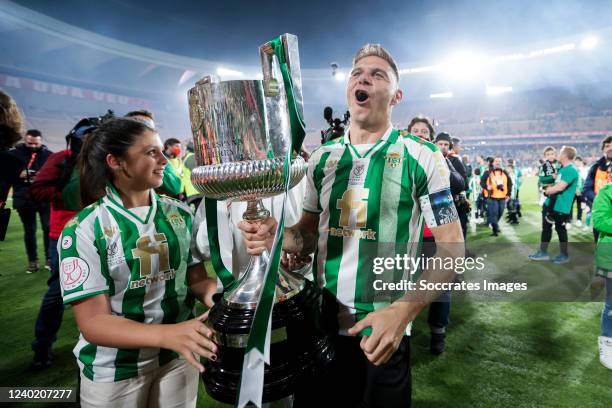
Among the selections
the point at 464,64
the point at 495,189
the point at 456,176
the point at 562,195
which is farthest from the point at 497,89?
the point at 456,176

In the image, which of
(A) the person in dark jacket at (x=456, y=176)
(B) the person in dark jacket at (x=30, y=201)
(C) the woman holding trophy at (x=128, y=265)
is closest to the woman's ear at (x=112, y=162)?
(C) the woman holding trophy at (x=128, y=265)

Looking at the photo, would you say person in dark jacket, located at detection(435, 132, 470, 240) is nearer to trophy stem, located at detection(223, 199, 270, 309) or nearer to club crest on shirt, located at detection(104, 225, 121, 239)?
trophy stem, located at detection(223, 199, 270, 309)

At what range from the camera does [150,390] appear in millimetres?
1288

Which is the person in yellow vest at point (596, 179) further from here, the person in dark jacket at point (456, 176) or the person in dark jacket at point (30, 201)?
the person in dark jacket at point (30, 201)

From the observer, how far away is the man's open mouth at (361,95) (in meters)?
1.18

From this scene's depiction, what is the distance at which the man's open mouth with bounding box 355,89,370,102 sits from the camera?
46.3 inches

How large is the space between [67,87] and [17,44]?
4.18 meters

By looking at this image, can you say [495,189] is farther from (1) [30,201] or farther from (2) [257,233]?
(1) [30,201]

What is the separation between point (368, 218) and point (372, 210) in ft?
0.10

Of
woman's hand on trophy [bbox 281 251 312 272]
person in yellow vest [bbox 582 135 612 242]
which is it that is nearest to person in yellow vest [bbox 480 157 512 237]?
person in yellow vest [bbox 582 135 612 242]

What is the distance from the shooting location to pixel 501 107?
3384 centimetres

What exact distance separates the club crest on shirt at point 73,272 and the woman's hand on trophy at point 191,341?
0.46m

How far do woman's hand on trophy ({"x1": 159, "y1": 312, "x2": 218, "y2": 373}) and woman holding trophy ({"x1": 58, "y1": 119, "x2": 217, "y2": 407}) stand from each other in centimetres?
35

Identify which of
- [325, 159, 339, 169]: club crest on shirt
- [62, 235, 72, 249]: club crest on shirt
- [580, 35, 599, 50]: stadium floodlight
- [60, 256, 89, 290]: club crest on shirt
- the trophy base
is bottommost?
the trophy base
